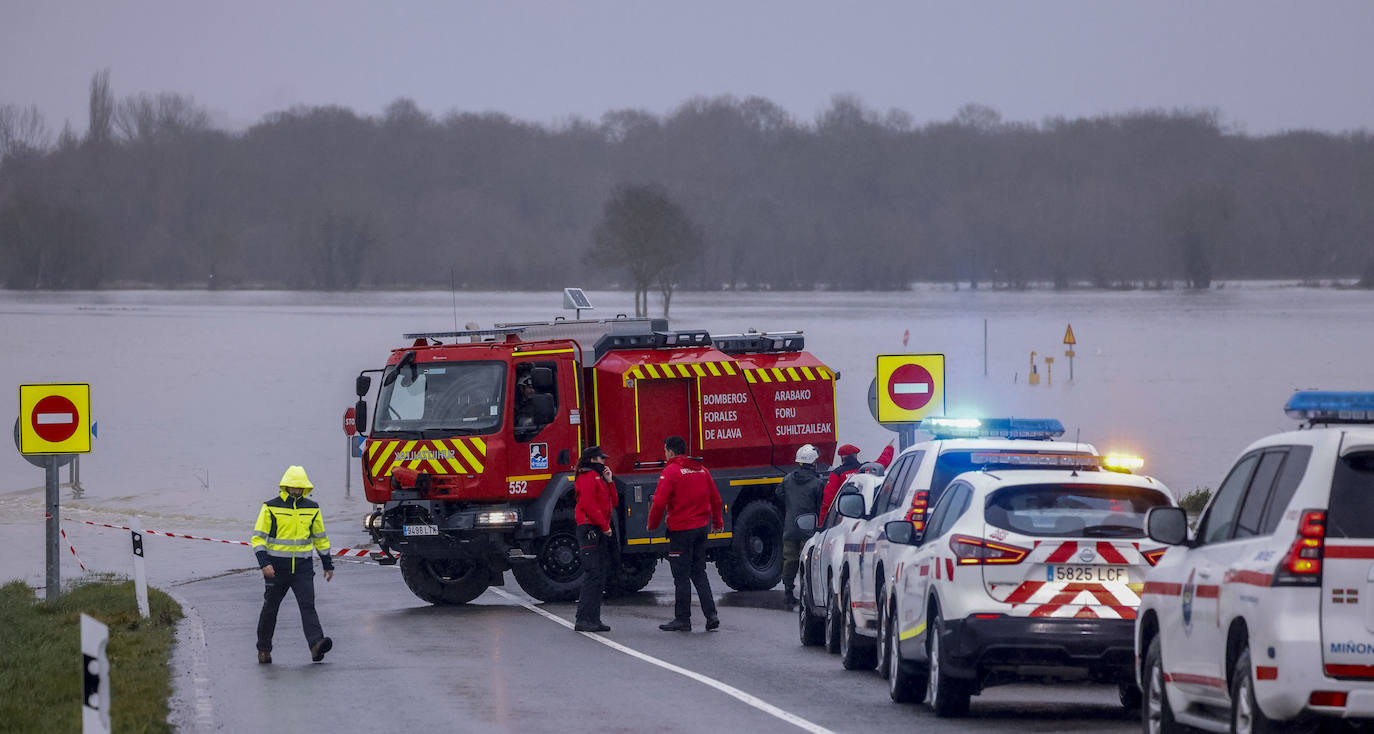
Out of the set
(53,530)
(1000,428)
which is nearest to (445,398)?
(53,530)

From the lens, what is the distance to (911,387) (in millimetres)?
24781

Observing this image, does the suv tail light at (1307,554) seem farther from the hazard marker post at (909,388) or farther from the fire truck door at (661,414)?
the hazard marker post at (909,388)

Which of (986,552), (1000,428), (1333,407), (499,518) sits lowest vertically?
(499,518)

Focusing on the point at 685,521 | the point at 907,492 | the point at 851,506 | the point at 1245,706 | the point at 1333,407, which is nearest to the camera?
the point at 1245,706

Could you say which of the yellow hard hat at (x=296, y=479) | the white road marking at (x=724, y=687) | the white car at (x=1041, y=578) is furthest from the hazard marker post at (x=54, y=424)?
the white car at (x=1041, y=578)

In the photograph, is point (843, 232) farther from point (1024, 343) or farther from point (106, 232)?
point (106, 232)

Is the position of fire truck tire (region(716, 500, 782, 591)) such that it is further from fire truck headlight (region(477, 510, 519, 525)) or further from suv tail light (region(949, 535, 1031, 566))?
suv tail light (region(949, 535, 1031, 566))

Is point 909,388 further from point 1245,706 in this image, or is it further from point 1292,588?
point 1292,588

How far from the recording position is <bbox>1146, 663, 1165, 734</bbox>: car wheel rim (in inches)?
389

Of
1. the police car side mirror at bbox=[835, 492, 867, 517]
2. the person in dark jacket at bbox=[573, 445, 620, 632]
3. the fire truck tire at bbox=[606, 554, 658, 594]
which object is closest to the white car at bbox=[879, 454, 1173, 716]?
the police car side mirror at bbox=[835, 492, 867, 517]

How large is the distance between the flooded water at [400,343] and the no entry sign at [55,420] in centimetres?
230

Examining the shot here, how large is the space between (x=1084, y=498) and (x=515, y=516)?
10.9m

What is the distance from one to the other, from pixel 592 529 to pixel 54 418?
709cm

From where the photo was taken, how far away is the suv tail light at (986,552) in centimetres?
1168
